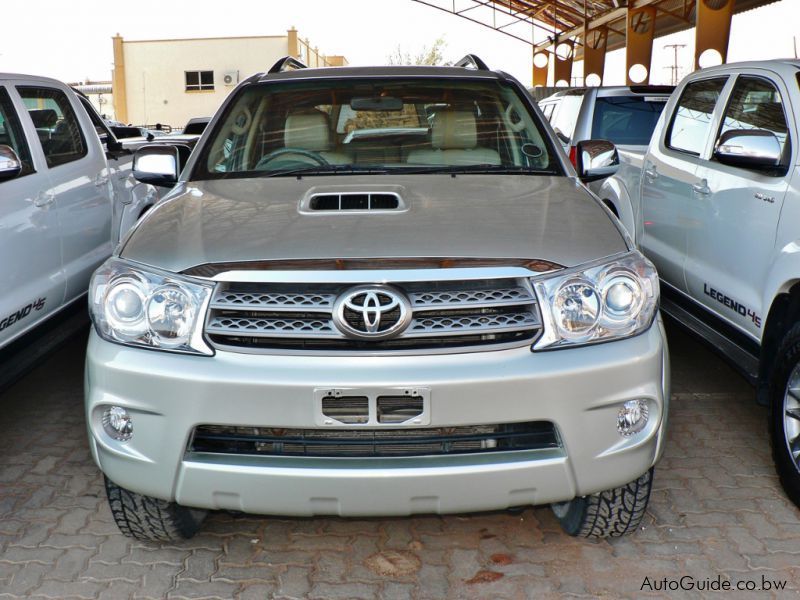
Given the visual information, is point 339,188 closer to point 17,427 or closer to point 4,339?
point 4,339

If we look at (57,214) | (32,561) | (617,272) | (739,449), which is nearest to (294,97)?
(57,214)

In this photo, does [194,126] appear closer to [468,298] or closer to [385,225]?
[385,225]

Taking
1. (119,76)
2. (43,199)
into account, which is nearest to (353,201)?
(43,199)

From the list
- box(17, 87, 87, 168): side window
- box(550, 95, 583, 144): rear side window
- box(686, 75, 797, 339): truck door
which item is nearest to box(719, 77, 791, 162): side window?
box(686, 75, 797, 339): truck door

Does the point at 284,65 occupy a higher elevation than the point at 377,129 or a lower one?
higher

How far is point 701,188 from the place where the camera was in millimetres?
4613

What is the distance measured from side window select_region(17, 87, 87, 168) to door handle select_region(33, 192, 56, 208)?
0.86 feet

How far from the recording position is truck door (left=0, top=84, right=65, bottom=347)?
4.14 meters

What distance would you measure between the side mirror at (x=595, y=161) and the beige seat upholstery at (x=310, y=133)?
3.73 feet

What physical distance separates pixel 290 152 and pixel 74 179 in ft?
5.67

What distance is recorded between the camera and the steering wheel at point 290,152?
158 inches

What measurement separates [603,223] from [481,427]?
2.97 ft

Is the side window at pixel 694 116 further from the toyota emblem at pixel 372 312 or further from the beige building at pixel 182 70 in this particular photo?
the beige building at pixel 182 70

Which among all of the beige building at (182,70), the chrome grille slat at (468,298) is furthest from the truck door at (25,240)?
the beige building at (182,70)
